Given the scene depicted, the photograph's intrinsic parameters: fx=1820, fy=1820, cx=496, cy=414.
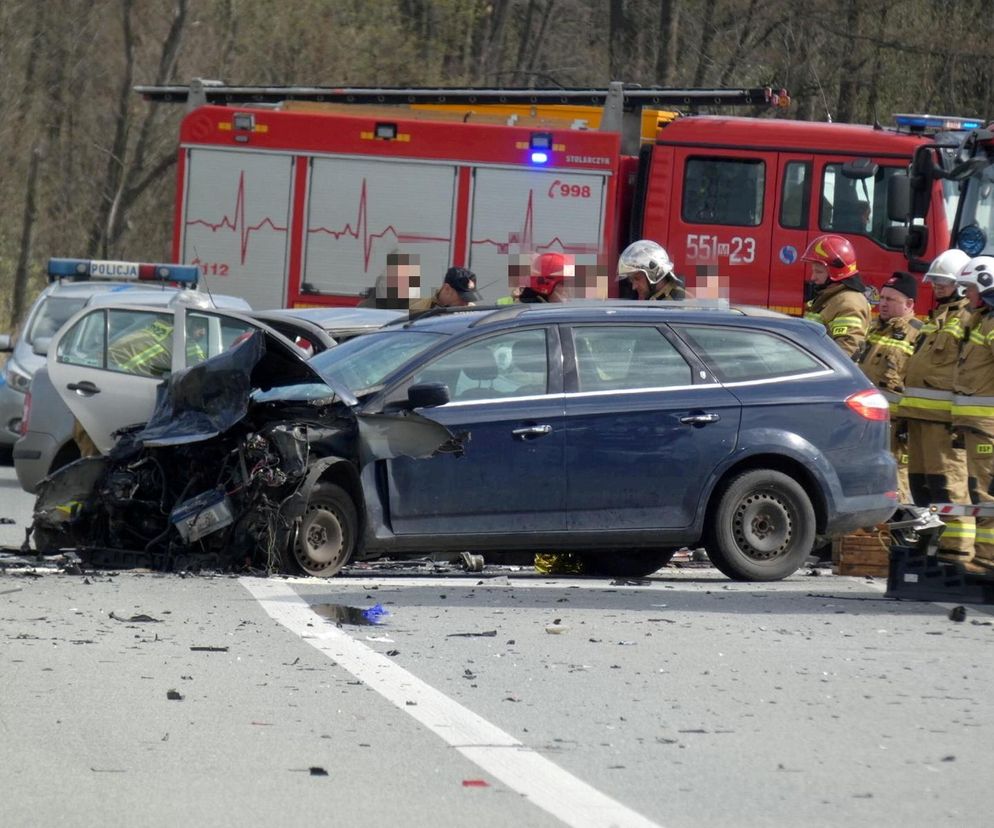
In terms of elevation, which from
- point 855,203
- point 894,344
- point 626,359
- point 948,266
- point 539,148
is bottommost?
point 626,359

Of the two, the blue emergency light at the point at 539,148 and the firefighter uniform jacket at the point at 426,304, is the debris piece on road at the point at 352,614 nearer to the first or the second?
the firefighter uniform jacket at the point at 426,304

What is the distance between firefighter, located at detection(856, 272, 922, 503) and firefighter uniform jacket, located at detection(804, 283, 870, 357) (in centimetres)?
9

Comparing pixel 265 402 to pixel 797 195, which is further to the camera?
pixel 797 195

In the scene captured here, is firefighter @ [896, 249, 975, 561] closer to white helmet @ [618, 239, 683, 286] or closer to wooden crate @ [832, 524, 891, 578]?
wooden crate @ [832, 524, 891, 578]

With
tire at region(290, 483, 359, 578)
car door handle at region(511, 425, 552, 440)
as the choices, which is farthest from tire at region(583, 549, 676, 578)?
tire at region(290, 483, 359, 578)

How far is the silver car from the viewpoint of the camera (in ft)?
40.1

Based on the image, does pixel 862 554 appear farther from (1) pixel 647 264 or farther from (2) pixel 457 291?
(2) pixel 457 291

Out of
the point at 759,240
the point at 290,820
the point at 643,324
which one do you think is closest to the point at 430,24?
the point at 759,240

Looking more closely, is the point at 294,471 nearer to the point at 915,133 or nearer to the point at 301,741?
the point at 301,741

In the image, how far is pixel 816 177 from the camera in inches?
661

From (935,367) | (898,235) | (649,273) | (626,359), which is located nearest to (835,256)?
(649,273)

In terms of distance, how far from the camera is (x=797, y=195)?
55.2 feet

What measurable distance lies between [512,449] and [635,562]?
1506 mm

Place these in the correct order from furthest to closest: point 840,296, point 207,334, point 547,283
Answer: point 207,334
point 547,283
point 840,296
